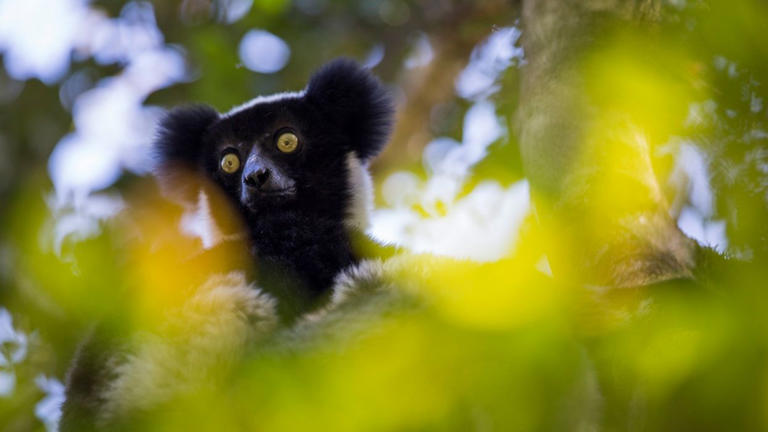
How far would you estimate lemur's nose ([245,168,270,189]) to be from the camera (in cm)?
322

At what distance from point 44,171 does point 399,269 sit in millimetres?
2973

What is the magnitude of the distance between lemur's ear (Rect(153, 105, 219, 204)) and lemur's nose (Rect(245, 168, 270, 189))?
591 millimetres

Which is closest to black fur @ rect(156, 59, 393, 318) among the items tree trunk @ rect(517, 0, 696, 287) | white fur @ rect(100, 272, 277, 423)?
white fur @ rect(100, 272, 277, 423)

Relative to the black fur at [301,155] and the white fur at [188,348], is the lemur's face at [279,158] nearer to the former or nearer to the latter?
the black fur at [301,155]

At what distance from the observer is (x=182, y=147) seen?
12.3 feet

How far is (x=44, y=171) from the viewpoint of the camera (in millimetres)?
4703

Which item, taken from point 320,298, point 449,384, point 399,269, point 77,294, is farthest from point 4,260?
point 449,384

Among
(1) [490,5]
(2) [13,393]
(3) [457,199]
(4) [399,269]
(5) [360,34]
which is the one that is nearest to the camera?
(4) [399,269]

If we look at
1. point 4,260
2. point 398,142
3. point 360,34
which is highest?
point 360,34

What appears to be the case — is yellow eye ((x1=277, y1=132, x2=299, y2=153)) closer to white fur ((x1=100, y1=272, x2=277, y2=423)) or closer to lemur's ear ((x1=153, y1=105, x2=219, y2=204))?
lemur's ear ((x1=153, y1=105, x2=219, y2=204))

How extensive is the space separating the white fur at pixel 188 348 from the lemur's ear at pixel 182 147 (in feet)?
4.51

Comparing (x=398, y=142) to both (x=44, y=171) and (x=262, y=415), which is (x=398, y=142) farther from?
(x=262, y=415)

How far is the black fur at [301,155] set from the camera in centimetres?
288

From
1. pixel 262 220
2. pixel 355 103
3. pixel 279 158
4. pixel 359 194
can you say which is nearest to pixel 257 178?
pixel 262 220
